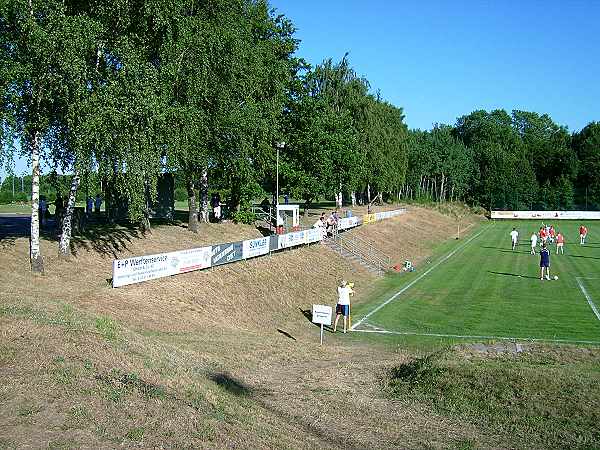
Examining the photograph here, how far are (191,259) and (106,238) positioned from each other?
6190 millimetres

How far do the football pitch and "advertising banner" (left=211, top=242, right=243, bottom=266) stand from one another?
614 centimetres

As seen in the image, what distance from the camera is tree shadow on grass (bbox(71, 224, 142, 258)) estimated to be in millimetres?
27719

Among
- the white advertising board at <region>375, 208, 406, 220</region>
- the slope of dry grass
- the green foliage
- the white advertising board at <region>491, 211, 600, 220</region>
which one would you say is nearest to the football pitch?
the slope of dry grass

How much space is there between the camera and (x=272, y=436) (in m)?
10.3

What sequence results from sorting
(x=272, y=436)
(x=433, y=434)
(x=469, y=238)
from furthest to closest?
1. (x=469, y=238)
2. (x=433, y=434)
3. (x=272, y=436)

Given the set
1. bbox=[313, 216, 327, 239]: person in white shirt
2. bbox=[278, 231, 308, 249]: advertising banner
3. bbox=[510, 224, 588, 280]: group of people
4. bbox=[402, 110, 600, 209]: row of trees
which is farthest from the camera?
bbox=[402, 110, 600, 209]: row of trees

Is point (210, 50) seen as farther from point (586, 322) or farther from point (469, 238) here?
point (469, 238)

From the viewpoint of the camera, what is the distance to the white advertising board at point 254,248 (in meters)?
31.4

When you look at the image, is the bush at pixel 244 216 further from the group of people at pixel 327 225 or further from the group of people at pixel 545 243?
the group of people at pixel 545 243

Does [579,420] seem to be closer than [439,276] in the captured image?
Yes

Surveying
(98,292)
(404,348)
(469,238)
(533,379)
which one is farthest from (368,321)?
(469,238)

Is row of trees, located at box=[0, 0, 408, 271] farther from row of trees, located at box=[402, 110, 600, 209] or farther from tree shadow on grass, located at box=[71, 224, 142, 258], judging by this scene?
row of trees, located at box=[402, 110, 600, 209]

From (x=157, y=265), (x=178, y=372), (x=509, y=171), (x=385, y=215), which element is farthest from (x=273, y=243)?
(x=509, y=171)

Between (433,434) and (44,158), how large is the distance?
17432 mm
